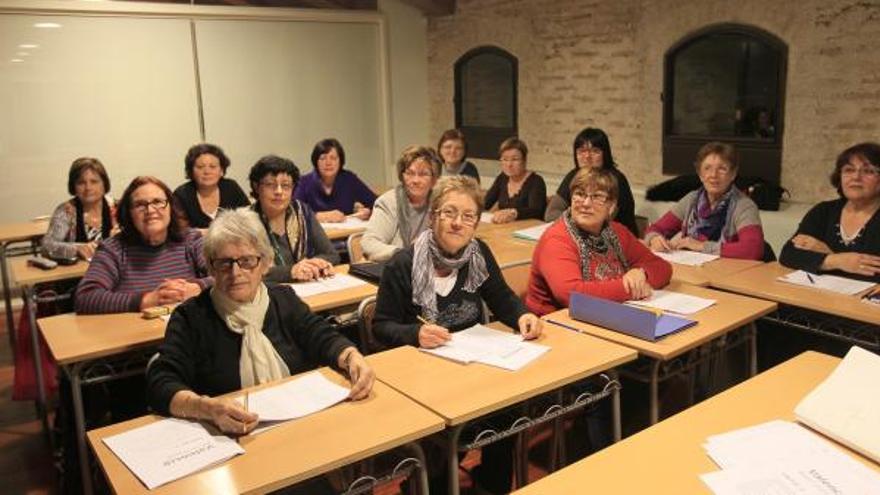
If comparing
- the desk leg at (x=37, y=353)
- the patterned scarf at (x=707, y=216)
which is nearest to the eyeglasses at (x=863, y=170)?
the patterned scarf at (x=707, y=216)

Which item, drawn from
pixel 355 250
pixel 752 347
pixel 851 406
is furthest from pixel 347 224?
pixel 851 406

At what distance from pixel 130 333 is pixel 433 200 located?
117 centimetres

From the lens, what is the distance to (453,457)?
1888mm

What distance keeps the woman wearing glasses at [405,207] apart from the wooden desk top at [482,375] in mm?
1544

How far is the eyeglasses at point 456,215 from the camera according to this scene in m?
2.50

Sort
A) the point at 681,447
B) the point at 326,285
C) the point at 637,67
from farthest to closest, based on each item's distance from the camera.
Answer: the point at 637,67 < the point at 326,285 < the point at 681,447

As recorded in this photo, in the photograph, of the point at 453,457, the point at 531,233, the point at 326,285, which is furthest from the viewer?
the point at 531,233

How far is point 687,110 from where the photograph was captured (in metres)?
5.45

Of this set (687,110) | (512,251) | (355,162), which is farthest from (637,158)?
(355,162)

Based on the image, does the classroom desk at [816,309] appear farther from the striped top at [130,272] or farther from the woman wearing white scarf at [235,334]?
the striped top at [130,272]

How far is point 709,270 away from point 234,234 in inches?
86.1

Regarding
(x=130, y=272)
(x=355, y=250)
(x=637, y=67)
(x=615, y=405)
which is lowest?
(x=615, y=405)

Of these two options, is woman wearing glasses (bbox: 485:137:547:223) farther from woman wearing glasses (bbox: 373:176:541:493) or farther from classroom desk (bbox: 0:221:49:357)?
classroom desk (bbox: 0:221:49:357)

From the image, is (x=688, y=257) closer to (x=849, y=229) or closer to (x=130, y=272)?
(x=849, y=229)
